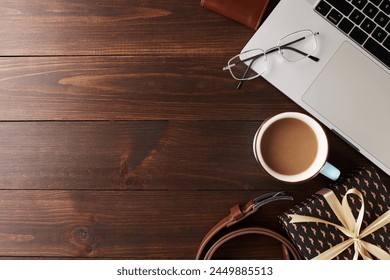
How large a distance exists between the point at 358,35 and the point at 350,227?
32 cm

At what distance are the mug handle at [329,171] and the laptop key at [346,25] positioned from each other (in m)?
0.23

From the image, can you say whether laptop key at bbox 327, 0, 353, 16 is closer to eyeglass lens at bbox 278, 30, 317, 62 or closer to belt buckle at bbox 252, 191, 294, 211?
eyeglass lens at bbox 278, 30, 317, 62

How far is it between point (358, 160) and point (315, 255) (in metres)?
0.18

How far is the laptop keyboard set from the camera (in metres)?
0.84

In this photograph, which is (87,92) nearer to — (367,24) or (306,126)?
(306,126)

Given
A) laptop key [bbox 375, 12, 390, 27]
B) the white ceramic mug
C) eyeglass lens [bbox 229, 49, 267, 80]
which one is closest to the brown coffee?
the white ceramic mug

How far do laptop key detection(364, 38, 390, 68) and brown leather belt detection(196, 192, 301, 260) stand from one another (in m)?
0.28

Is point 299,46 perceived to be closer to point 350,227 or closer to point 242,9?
point 242,9

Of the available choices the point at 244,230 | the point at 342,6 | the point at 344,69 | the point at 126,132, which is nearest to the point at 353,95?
the point at 344,69

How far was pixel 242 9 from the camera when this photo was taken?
0.88 metres

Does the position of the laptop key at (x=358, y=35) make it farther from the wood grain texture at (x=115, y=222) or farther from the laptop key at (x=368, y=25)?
the wood grain texture at (x=115, y=222)

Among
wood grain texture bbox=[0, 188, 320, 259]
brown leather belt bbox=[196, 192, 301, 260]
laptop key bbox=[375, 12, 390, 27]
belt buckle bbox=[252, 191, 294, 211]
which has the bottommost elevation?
wood grain texture bbox=[0, 188, 320, 259]
